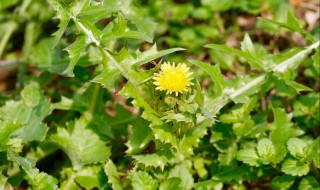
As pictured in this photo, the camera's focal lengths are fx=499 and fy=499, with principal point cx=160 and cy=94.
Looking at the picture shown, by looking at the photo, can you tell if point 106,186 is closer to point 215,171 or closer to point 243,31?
point 215,171

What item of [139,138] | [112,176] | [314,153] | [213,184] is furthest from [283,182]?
[112,176]

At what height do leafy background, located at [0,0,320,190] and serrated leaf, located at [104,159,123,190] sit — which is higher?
leafy background, located at [0,0,320,190]

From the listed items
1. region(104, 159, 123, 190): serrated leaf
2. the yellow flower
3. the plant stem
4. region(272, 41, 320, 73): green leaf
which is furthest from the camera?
the plant stem

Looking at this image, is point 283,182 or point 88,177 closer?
point 283,182

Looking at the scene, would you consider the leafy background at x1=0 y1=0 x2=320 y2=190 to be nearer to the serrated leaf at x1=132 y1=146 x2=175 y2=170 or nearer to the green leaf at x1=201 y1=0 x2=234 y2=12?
the serrated leaf at x1=132 y1=146 x2=175 y2=170

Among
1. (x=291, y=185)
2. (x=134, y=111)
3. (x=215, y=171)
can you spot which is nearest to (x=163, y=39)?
(x=134, y=111)

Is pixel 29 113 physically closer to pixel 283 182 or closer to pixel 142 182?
pixel 142 182

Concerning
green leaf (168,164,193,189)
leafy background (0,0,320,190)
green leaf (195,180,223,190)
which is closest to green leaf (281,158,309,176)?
leafy background (0,0,320,190)
